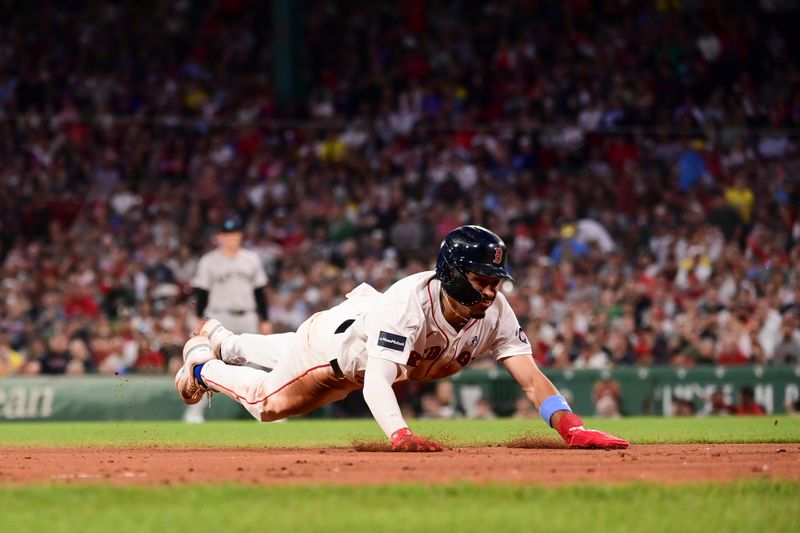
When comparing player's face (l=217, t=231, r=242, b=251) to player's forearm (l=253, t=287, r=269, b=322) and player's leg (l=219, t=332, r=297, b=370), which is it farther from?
player's leg (l=219, t=332, r=297, b=370)

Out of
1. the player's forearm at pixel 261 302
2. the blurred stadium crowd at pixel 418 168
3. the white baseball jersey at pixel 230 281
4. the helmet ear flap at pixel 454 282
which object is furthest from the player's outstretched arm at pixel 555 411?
the blurred stadium crowd at pixel 418 168

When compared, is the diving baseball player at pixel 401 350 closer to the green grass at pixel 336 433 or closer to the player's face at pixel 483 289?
the player's face at pixel 483 289

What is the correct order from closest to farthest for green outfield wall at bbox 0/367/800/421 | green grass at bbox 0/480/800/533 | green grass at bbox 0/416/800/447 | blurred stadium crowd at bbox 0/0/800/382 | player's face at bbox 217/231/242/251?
green grass at bbox 0/480/800/533, green grass at bbox 0/416/800/447, player's face at bbox 217/231/242/251, green outfield wall at bbox 0/367/800/421, blurred stadium crowd at bbox 0/0/800/382

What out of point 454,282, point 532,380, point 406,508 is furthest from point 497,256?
point 406,508

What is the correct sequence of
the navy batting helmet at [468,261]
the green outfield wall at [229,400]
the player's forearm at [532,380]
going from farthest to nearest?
1. the green outfield wall at [229,400]
2. the player's forearm at [532,380]
3. the navy batting helmet at [468,261]

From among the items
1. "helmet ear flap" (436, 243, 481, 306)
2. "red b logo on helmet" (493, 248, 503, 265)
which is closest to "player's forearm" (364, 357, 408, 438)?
"helmet ear flap" (436, 243, 481, 306)

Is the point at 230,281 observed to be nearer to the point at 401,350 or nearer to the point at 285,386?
the point at 285,386
